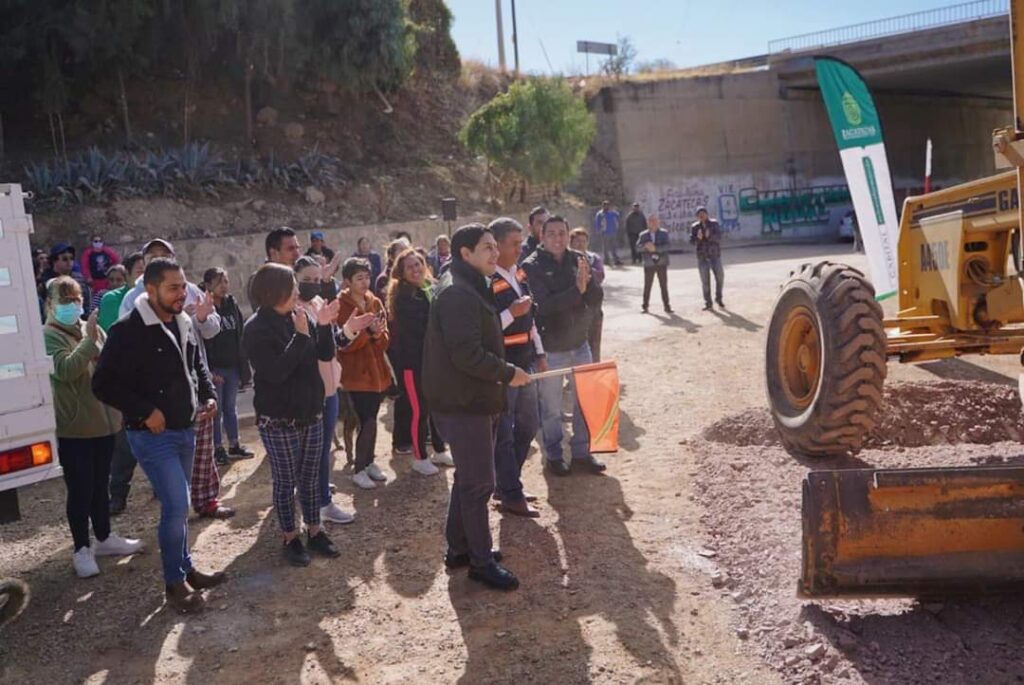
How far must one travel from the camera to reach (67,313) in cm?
516

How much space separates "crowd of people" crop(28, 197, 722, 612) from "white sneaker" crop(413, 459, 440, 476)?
23mm

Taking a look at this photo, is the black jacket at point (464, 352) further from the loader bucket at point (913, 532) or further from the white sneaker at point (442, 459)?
the white sneaker at point (442, 459)

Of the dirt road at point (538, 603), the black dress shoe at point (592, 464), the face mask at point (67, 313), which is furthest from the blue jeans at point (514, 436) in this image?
the face mask at point (67, 313)

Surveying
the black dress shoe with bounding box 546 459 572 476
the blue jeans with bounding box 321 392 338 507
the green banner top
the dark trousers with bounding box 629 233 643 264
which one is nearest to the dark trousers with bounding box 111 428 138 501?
the blue jeans with bounding box 321 392 338 507

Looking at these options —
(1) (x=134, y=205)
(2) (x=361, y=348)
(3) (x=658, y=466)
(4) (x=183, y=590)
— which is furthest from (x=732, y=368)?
(1) (x=134, y=205)

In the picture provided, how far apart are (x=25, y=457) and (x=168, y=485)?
26.6 inches

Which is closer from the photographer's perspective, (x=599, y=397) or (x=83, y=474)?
(x=83, y=474)

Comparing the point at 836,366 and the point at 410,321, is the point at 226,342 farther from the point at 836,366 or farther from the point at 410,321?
the point at 836,366

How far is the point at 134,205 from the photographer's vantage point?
1836 centimetres

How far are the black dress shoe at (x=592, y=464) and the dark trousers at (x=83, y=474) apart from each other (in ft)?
10.6

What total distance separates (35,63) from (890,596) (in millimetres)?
22841

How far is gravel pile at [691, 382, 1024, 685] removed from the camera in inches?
141

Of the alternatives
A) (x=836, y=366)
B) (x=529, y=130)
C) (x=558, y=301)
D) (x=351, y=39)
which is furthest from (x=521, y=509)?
(x=351, y=39)

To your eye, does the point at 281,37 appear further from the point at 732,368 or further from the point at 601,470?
the point at 601,470
